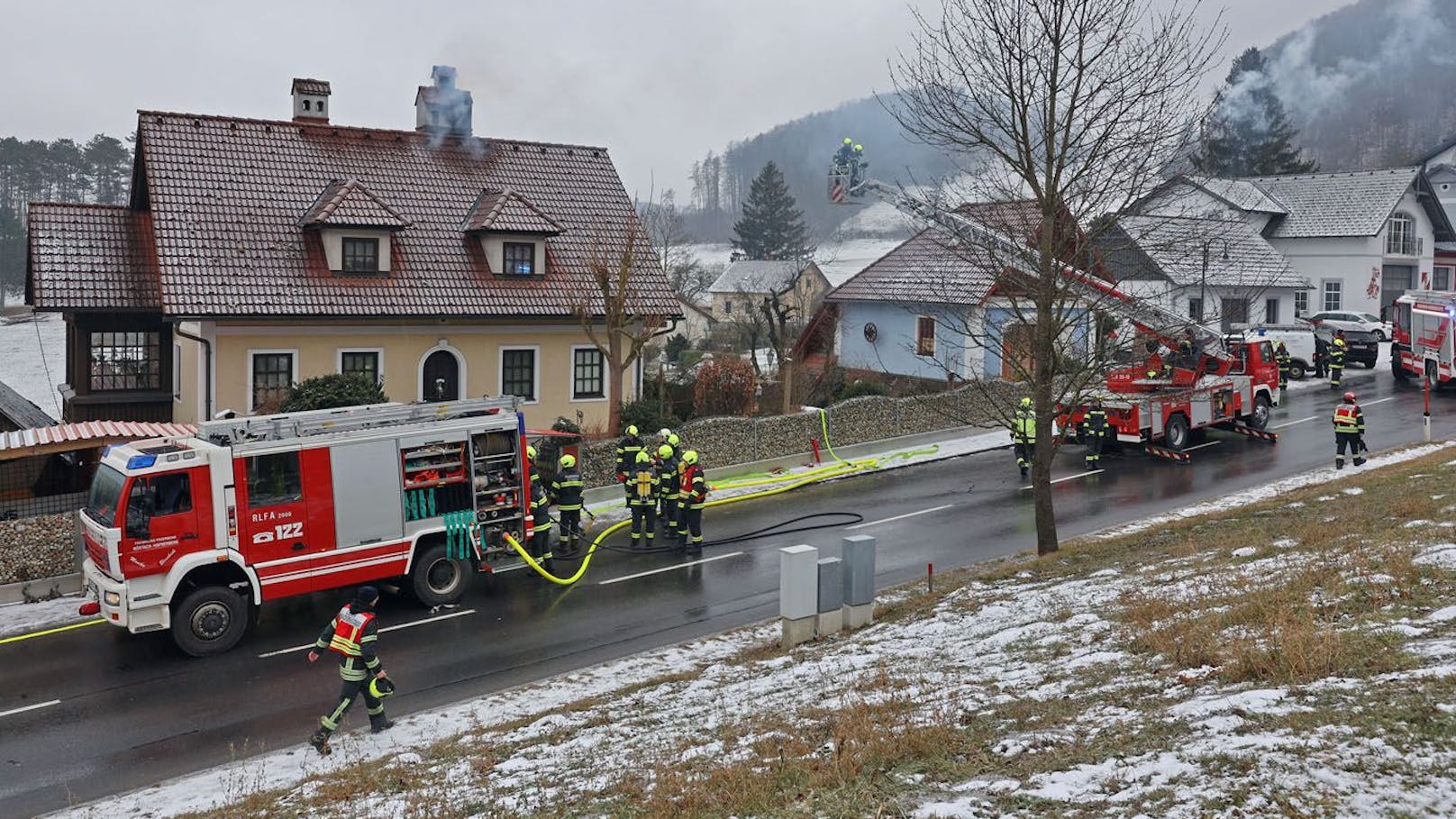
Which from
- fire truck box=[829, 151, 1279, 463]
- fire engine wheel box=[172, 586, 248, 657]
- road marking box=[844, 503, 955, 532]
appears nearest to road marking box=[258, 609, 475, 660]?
fire engine wheel box=[172, 586, 248, 657]

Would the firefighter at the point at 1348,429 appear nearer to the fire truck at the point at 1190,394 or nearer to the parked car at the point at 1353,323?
the fire truck at the point at 1190,394

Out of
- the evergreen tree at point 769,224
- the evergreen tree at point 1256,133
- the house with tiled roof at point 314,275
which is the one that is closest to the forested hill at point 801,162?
the evergreen tree at point 769,224

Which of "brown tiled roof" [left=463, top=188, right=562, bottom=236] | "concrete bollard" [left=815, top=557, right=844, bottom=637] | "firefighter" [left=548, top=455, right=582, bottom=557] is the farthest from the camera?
"brown tiled roof" [left=463, top=188, right=562, bottom=236]

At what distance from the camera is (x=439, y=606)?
628 inches

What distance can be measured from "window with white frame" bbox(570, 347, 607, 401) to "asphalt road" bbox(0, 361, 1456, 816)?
A: 21.7 ft

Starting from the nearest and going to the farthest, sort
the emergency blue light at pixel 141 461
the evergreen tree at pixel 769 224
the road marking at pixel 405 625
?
the emergency blue light at pixel 141 461 < the road marking at pixel 405 625 < the evergreen tree at pixel 769 224

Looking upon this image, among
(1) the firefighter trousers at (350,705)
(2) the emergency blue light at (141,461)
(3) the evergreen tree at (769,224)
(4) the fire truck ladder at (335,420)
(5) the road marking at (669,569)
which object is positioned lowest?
(1) the firefighter trousers at (350,705)

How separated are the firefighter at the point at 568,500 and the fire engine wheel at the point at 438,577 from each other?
263 cm

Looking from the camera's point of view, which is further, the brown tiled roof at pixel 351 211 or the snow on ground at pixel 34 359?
the snow on ground at pixel 34 359

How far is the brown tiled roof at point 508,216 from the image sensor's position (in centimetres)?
2657

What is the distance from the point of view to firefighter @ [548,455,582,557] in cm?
1847

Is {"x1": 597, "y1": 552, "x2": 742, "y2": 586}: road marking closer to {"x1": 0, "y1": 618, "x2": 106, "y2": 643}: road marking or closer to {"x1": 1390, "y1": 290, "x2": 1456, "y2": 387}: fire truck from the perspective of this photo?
{"x1": 0, "y1": 618, "x2": 106, "y2": 643}: road marking

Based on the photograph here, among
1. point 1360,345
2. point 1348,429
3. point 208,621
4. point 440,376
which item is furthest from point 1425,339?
point 208,621

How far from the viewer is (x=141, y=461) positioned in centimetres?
1393
